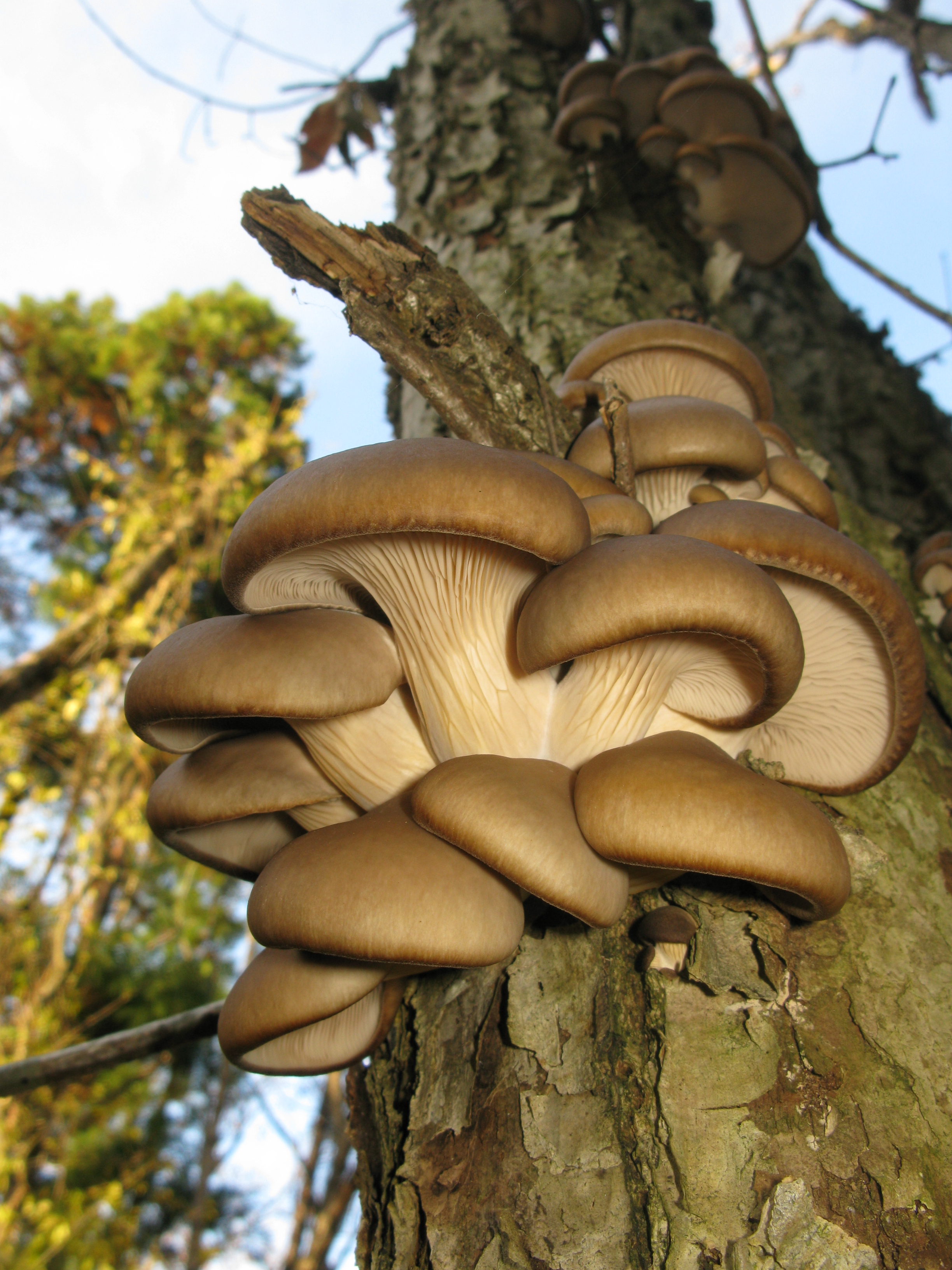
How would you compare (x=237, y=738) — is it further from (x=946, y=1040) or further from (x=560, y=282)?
(x=560, y=282)

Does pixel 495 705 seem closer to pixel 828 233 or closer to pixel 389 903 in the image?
pixel 389 903

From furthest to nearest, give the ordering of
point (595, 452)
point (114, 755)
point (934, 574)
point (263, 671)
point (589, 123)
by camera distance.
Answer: point (114, 755) < point (589, 123) < point (934, 574) < point (595, 452) < point (263, 671)

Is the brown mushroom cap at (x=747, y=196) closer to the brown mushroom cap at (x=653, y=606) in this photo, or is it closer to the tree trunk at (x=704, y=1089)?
the tree trunk at (x=704, y=1089)

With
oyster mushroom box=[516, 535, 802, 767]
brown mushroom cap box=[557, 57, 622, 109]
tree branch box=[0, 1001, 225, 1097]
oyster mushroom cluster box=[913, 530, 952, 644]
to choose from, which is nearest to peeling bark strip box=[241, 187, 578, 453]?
oyster mushroom box=[516, 535, 802, 767]

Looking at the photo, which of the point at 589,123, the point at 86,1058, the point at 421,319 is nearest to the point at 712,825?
the point at 421,319

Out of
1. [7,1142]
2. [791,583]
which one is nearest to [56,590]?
[7,1142]

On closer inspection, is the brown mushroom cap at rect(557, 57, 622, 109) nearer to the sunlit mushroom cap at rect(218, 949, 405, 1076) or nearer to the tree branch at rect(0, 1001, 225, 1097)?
the sunlit mushroom cap at rect(218, 949, 405, 1076)
